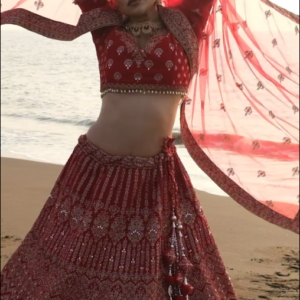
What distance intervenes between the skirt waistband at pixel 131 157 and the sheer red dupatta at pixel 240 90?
34 cm

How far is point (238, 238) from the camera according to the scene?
4.63m

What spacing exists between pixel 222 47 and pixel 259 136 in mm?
423

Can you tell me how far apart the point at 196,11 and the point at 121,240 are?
3.21ft

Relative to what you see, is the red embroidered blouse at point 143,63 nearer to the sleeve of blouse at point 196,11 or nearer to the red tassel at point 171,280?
the sleeve of blouse at point 196,11

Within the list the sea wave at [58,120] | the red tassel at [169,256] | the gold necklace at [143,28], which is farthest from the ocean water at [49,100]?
the red tassel at [169,256]

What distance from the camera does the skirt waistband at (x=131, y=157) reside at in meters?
2.40

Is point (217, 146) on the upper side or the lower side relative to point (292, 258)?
upper

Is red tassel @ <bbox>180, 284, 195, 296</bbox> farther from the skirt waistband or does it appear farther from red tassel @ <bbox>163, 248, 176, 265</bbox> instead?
the skirt waistband

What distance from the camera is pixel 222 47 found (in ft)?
8.89

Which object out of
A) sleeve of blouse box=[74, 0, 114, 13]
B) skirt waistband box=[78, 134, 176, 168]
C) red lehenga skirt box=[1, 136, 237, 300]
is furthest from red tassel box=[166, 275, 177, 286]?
sleeve of blouse box=[74, 0, 114, 13]

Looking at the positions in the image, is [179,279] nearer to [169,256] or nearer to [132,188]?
[169,256]

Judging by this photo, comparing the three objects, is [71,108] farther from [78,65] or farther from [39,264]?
[39,264]

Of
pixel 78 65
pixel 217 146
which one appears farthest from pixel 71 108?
pixel 217 146

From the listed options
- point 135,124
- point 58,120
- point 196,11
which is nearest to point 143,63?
point 135,124
